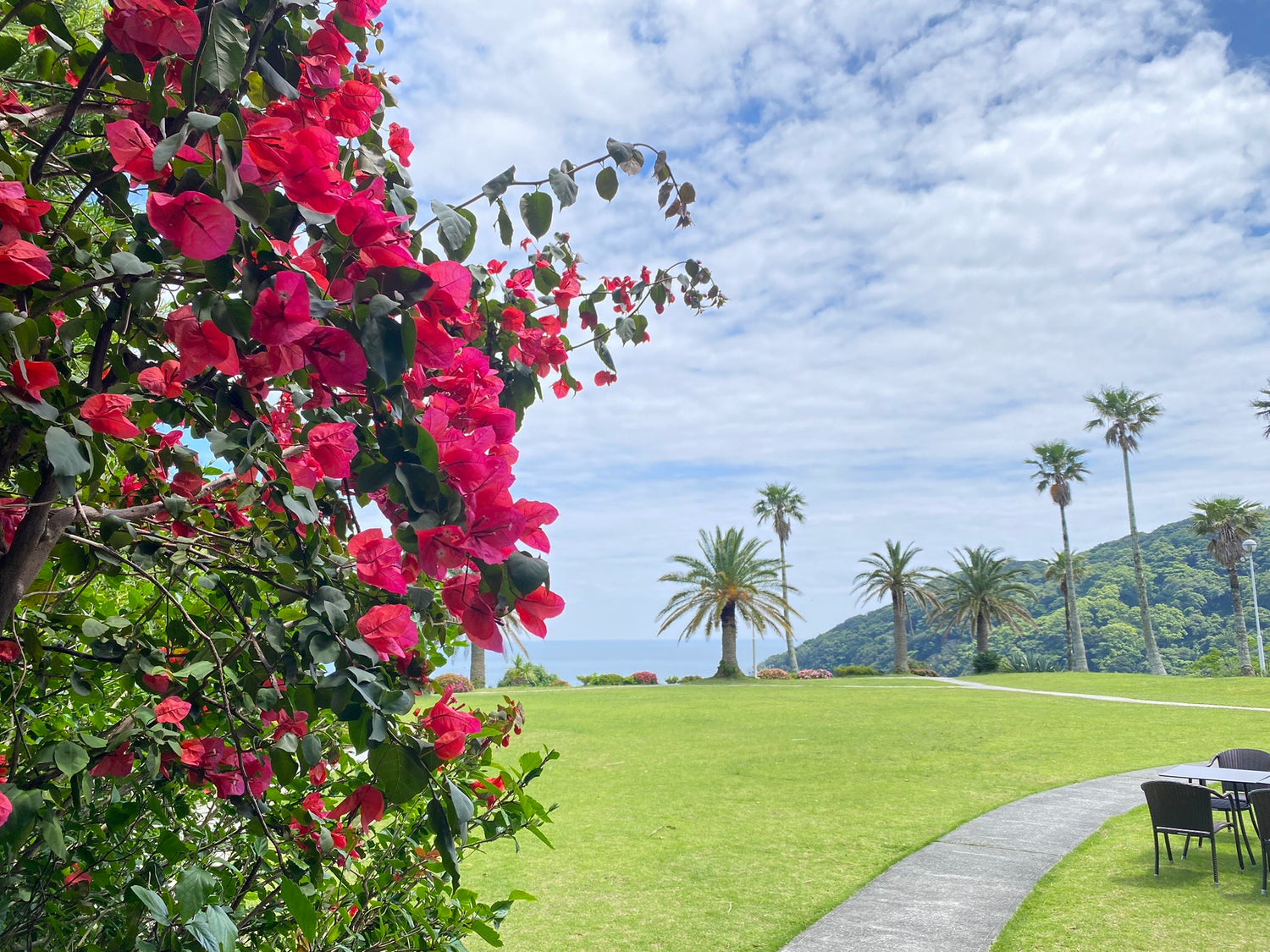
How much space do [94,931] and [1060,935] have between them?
484 cm

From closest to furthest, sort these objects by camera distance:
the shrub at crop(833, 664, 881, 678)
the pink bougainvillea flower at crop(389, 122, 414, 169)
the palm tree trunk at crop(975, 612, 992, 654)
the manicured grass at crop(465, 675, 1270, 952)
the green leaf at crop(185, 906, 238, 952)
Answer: the green leaf at crop(185, 906, 238, 952)
the pink bougainvillea flower at crop(389, 122, 414, 169)
the manicured grass at crop(465, 675, 1270, 952)
the shrub at crop(833, 664, 881, 678)
the palm tree trunk at crop(975, 612, 992, 654)

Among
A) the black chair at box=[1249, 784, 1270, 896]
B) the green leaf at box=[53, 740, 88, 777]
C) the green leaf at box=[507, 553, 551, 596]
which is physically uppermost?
the green leaf at box=[507, 553, 551, 596]

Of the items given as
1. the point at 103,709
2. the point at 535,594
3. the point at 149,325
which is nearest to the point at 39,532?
the point at 149,325

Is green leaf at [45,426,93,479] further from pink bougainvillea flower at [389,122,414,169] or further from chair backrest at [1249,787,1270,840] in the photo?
chair backrest at [1249,787,1270,840]

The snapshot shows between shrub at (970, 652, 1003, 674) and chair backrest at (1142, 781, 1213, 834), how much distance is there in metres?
30.9

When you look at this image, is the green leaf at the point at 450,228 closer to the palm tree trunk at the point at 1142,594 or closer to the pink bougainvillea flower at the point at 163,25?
the pink bougainvillea flower at the point at 163,25

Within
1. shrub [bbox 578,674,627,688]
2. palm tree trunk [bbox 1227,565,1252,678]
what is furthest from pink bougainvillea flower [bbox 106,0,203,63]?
palm tree trunk [bbox 1227,565,1252,678]

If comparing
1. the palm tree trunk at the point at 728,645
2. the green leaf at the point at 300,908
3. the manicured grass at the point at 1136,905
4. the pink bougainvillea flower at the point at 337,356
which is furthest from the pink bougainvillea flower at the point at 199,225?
the palm tree trunk at the point at 728,645

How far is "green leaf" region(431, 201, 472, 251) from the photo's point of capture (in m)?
0.85

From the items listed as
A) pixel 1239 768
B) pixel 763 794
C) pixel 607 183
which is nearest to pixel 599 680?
pixel 763 794

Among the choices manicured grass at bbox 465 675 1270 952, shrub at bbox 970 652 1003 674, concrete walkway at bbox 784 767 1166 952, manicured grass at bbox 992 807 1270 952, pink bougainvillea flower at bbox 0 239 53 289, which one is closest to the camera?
pink bougainvillea flower at bbox 0 239 53 289

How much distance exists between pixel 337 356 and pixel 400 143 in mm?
1163

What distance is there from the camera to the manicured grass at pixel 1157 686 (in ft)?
64.7

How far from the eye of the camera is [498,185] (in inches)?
49.2
